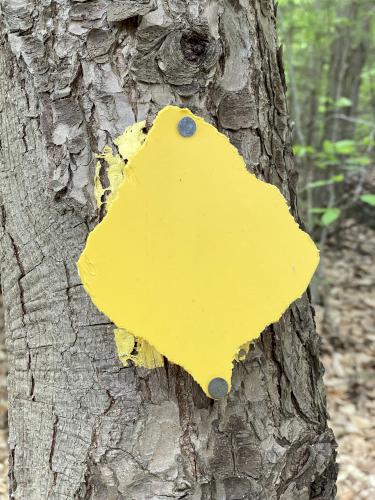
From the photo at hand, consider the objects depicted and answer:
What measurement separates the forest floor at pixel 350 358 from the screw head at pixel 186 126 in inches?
79.9

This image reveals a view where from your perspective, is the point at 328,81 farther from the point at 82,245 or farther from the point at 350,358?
the point at 82,245

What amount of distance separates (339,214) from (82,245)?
415 centimetres

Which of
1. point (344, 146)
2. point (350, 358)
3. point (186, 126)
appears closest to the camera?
point (186, 126)

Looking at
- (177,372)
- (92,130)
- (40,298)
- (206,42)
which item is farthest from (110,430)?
(206,42)

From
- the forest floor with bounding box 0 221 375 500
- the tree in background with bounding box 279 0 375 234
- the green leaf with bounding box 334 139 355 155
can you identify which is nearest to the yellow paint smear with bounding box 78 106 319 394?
the forest floor with bounding box 0 221 375 500

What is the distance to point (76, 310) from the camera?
0.88 meters

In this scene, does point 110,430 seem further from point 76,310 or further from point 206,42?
point 206,42

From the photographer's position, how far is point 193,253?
83cm

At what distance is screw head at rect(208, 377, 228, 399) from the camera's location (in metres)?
0.85

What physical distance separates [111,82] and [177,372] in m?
0.49

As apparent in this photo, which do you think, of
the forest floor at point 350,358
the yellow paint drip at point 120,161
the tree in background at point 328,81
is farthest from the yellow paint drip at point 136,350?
the tree in background at point 328,81

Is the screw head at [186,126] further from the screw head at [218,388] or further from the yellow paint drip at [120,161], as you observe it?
the screw head at [218,388]

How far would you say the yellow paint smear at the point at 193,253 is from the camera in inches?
31.5

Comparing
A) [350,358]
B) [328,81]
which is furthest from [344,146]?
[328,81]
